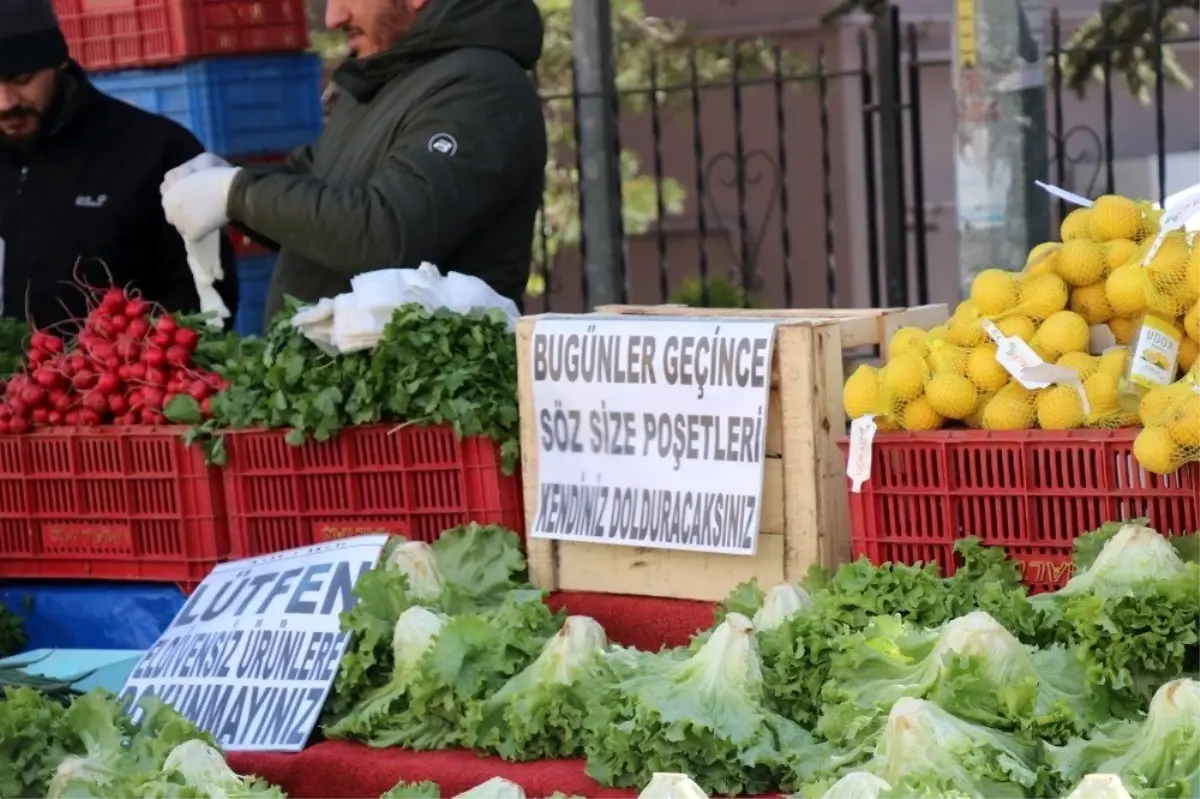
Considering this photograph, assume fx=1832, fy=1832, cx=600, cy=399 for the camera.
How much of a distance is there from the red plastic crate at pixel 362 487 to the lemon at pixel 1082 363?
1.31 m

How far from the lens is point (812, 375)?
11.8 ft

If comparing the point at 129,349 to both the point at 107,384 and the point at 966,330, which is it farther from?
the point at 966,330

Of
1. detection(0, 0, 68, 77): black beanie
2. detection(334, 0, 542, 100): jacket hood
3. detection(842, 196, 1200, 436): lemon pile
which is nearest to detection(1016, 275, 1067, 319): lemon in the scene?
detection(842, 196, 1200, 436): lemon pile

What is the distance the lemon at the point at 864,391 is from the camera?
3.49 m

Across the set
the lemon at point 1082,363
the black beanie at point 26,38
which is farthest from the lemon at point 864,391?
the black beanie at point 26,38

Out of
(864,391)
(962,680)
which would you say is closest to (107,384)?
(864,391)

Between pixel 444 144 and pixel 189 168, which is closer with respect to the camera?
pixel 444 144

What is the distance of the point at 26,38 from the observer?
5.74 meters

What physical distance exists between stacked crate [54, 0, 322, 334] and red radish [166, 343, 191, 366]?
2.18 meters

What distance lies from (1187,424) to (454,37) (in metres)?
2.27

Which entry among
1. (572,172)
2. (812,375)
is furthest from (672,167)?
(812,375)

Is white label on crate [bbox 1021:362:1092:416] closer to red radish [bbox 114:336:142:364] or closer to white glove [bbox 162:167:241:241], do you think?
white glove [bbox 162:167:241:241]

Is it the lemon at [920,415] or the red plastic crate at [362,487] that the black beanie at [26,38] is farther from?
the lemon at [920,415]

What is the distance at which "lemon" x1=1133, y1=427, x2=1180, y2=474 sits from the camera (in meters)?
3.09
